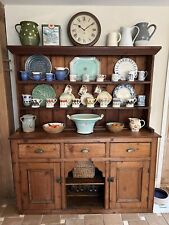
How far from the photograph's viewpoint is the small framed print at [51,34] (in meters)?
1.97

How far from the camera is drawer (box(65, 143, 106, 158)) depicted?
188 cm

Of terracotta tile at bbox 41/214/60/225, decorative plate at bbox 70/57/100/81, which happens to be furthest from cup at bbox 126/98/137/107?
terracotta tile at bbox 41/214/60/225

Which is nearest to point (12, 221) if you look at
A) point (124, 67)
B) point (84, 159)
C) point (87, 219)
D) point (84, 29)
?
point (87, 219)

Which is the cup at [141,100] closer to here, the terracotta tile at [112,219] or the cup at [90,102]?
the cup at [90,102]

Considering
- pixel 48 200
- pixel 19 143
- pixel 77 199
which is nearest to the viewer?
pixel 19 143

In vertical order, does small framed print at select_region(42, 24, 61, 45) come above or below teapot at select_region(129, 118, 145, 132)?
above

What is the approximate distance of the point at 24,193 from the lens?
6.43ft

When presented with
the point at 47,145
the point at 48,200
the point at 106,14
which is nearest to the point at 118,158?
the point at 47,145

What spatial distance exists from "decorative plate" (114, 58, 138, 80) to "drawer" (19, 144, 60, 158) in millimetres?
1041

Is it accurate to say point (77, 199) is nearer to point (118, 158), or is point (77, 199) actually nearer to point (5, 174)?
point (118, 158)

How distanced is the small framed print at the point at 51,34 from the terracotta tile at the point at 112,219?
1.86m

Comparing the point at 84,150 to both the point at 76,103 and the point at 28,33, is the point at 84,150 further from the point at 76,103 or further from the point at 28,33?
the point at 28,33

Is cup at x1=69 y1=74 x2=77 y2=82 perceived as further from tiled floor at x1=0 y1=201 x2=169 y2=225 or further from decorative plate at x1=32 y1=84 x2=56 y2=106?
tiled floor at x1=0 y1=201 x2=169 y2=225

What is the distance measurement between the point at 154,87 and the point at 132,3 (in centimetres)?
94
